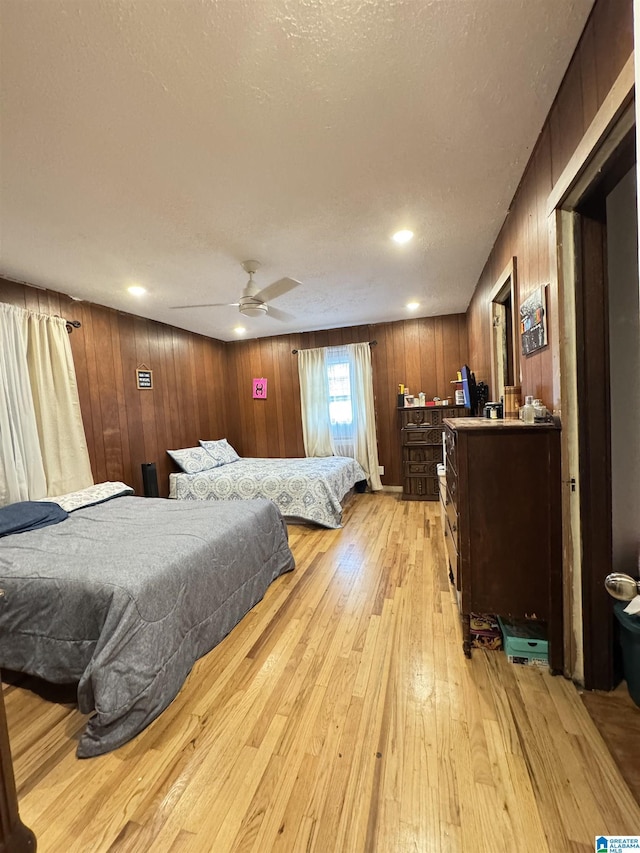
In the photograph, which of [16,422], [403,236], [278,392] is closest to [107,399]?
[16,422]

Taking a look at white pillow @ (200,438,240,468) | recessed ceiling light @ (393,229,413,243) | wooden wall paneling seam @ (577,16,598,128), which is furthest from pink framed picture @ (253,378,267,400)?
wooden wall paneling seam @ (577,16,598,128)

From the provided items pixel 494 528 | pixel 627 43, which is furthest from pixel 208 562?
pixel 627 43

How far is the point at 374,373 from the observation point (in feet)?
16.6

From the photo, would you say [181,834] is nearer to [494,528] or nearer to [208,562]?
[208,562]

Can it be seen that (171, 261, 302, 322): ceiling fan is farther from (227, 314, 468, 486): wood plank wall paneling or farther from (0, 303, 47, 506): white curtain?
(227, 314, 468, 486): wood plank wall paneling

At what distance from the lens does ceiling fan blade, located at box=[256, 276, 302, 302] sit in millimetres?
2637

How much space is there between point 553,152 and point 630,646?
2.06m

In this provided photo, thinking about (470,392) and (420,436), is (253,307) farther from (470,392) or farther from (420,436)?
(420,436)

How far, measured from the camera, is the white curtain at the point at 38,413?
2699 millimetres

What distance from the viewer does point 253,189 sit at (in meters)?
1.83

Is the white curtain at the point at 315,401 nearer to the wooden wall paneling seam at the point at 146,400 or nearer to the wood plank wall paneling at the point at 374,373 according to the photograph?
the wood plank wall paneling at the point at 374,373

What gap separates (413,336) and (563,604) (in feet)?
13.0

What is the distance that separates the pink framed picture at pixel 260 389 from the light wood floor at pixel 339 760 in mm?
4018

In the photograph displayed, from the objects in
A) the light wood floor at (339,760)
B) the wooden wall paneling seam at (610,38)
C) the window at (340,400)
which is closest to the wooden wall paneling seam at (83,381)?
the light wood floor at (339,760)
